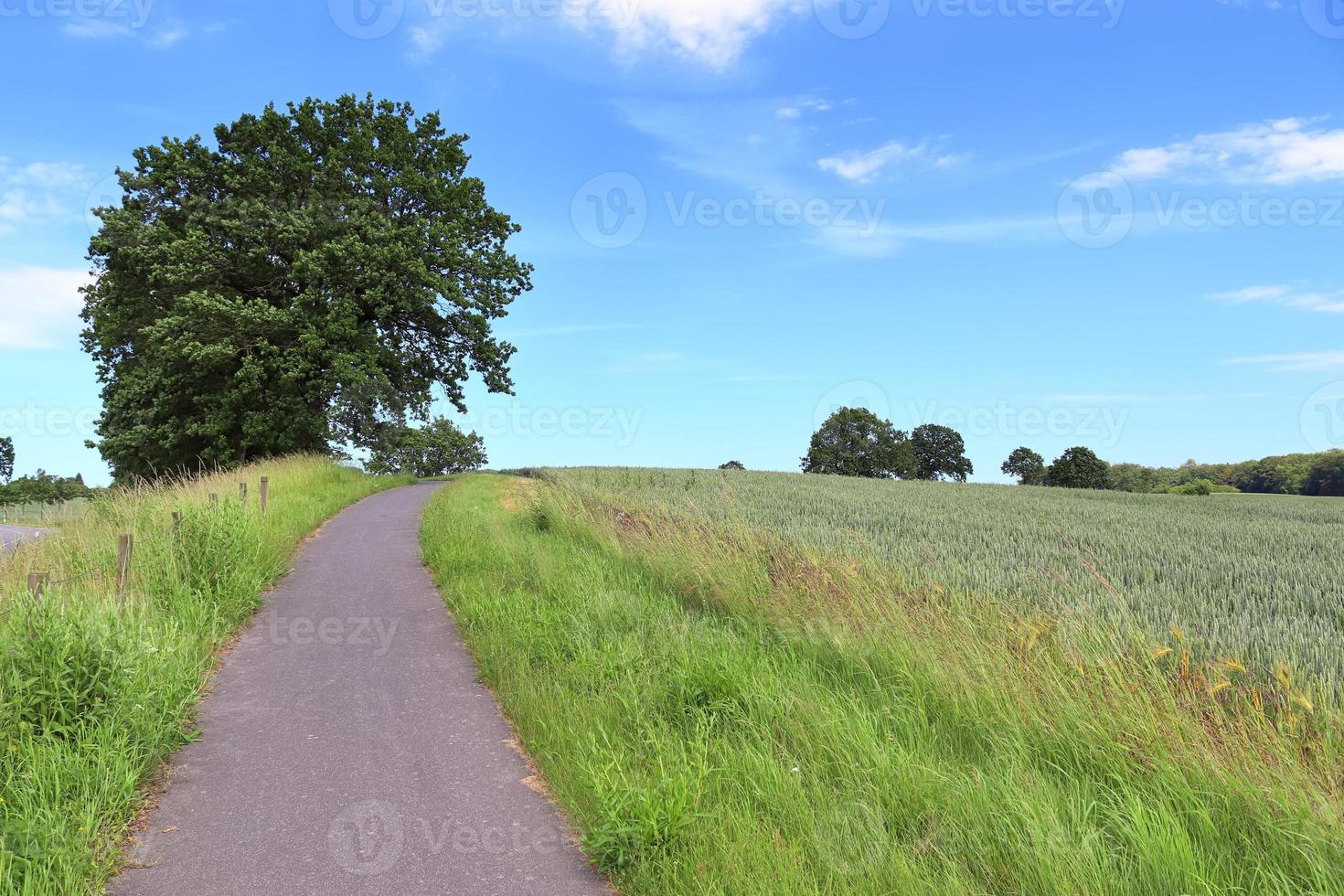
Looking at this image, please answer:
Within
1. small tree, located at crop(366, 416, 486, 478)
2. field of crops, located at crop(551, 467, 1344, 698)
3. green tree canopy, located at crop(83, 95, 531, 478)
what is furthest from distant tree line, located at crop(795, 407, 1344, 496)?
field of crops, located at crop(551, 467, 1344, 698)

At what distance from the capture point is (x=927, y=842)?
138 inches

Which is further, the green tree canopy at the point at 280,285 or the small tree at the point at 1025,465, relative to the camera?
the small tree at the point at 1025,465

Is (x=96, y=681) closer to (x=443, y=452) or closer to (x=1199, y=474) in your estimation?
(x=443, y=452)

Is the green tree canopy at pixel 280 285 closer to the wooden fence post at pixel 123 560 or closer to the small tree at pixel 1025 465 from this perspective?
the wooden fence post at pixel 123 560

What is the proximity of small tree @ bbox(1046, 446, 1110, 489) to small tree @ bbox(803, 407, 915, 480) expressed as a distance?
13257mm

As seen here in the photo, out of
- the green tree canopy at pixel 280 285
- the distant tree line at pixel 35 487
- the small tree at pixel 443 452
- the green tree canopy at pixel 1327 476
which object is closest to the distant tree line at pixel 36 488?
the distant tree line at pixel 35 487

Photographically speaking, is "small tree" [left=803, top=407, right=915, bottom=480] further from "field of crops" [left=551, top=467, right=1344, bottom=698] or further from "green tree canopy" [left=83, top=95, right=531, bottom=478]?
"field of crops" [left=551, top=467, right=1344, bottom=698]

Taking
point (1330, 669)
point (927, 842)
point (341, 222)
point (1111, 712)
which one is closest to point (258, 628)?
point (927, 842)

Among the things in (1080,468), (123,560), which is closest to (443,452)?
(1080,468)

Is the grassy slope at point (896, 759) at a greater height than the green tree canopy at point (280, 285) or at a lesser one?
lesser

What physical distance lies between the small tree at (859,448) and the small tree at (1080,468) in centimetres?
1326

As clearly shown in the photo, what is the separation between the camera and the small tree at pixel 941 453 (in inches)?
3255

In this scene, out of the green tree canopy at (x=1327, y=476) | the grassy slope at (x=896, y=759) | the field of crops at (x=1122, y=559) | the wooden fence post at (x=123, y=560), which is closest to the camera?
the grassy slope at (x=896, y=759)

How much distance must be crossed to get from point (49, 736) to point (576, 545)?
Answer: 24.7 feet
